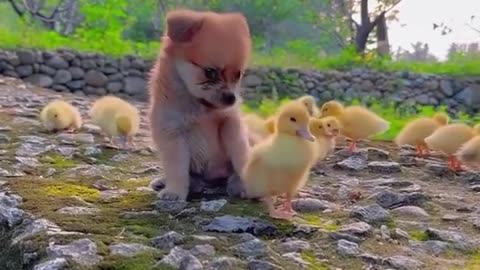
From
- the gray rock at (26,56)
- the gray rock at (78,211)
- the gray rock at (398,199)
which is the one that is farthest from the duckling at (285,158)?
the gray rock at (26,56)

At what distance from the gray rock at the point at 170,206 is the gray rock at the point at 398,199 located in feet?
2.89

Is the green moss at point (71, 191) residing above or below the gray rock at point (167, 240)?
below

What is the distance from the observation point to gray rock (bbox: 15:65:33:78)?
12742 millimetres

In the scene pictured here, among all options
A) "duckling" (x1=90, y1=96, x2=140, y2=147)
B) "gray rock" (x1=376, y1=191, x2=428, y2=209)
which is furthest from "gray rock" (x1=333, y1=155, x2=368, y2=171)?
"duckling" (x1=90, y1=96, x2=140, y2=147)

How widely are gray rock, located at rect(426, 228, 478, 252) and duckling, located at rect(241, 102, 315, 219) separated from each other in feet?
1.77

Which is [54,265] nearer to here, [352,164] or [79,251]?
[79,251]

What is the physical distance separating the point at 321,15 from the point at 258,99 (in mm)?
13635

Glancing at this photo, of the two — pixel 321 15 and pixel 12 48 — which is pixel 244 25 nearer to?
pixel 12 48

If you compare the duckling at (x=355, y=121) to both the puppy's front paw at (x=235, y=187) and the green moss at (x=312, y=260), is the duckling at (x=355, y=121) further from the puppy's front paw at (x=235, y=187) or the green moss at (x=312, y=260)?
the green moss at (x=312, y=260)

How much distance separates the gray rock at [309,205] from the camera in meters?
3.45

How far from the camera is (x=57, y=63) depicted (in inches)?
525

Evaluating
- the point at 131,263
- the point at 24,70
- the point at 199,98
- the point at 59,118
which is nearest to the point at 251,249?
the point at 131,263

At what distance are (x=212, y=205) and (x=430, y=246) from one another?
2.88 feet

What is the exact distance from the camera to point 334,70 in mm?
15930
